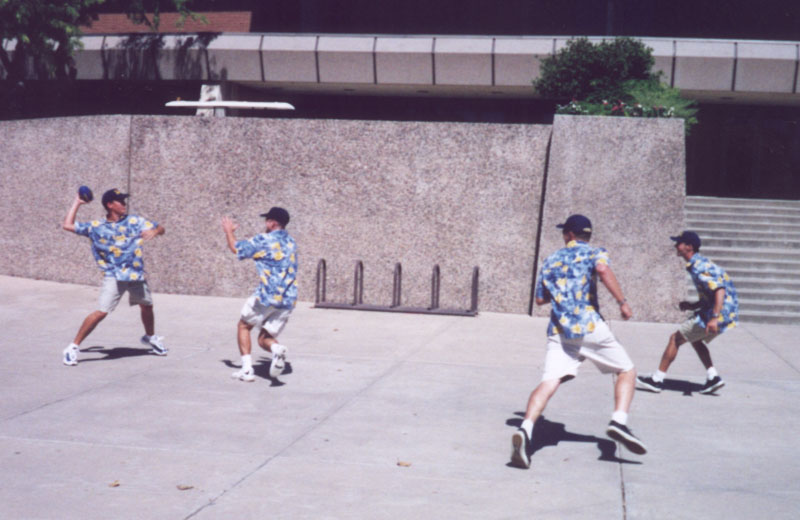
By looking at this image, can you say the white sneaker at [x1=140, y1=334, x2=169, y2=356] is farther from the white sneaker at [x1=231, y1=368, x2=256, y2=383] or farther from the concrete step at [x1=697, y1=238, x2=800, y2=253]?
the concrete step at [x1=697, y1=238, x2=800, y2=253]

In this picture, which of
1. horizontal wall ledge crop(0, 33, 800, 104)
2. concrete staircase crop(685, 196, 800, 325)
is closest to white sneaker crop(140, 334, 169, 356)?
concrete staircase crop(685, 196, 800, 325)

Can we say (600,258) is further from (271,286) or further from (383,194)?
(383,194)

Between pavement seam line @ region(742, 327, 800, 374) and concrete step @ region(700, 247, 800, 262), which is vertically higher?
concrete step @ region(700, 247, 800, 262)

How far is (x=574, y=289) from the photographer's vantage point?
6.25 m

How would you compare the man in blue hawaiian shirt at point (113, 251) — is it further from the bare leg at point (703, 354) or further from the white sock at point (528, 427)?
the bare leg at point (703, 354)

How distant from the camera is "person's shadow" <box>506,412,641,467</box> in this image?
Answer: 20.4ft

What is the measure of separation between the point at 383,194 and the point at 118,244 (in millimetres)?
6052

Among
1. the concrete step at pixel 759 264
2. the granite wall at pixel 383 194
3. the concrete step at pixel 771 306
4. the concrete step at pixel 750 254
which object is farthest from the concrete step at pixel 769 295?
the granite wall at pixel 383 194

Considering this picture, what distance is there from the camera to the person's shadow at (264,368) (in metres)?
8.32

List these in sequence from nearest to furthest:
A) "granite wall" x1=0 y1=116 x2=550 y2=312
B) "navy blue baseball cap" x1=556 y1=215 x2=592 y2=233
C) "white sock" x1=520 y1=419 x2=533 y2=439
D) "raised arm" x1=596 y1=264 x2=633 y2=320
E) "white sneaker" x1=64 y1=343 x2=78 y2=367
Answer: "white sock" x1=520 y1=419 x2=533 y2=439, "raised arm" x1=596 y1=264 x2=633 y2=320, "navy blue baseball cap" x1=556 y1=215 x2=592 y2=233, "white sneaker" x1=64 y1=343 x2=78 y2=367, "granite wall" x1=0 y1=116 x2=550 y2=312

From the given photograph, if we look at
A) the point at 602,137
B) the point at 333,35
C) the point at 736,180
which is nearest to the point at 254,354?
the point at 602,137

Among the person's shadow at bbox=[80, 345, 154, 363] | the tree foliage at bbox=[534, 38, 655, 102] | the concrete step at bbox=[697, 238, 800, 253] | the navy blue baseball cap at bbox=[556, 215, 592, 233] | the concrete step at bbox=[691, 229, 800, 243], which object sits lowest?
the person's shadow at bbox=[80, 345, 154, 363]

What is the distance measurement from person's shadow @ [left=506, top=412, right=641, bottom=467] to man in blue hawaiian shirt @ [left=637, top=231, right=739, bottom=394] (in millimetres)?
1805

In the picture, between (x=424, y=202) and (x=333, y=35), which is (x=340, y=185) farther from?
(x=333, y=35)
